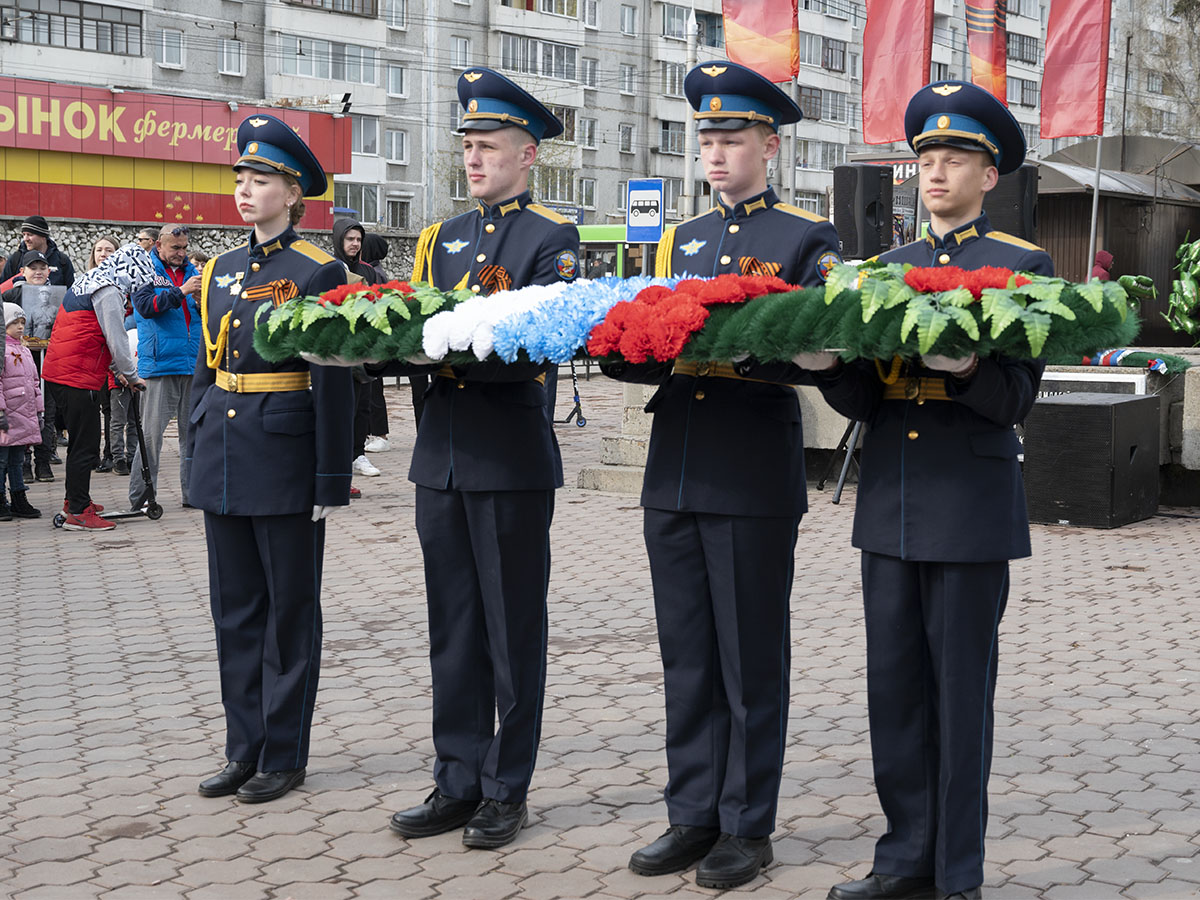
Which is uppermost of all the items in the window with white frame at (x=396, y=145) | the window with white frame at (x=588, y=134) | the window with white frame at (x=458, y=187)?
the window with white frame at (x=588, y=134)

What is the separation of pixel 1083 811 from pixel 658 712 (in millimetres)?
1853

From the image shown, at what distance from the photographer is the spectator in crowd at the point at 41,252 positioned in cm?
1476

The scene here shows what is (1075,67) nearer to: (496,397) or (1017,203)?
(1017,203)

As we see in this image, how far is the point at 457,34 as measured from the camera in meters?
58.0

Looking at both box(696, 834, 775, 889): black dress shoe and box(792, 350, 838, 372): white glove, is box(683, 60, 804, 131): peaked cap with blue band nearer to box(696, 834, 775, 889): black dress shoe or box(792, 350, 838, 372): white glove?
box(792, 350, 838, 372): white glove

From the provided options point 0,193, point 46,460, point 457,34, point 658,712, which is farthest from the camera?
point 457,34

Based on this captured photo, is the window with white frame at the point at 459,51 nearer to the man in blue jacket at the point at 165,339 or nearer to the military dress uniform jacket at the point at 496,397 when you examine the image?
the man in blue jacket at the point at 165,339

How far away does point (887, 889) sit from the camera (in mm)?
4121

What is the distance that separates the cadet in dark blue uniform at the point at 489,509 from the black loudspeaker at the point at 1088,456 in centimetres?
712

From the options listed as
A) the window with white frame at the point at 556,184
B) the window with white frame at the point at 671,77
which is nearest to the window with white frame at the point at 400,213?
the window with white frame at the point at 556,184

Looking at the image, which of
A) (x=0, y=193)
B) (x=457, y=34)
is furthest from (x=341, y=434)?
(x=457, y=34)

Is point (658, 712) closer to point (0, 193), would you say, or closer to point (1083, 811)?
point (1083, 811)

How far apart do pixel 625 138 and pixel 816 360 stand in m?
64.7

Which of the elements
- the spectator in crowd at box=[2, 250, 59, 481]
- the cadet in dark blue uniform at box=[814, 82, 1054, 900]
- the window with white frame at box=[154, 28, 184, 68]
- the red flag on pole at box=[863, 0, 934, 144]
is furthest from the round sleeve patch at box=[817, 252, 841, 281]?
the window with white frame at box=[154, 28, 184, 68]
